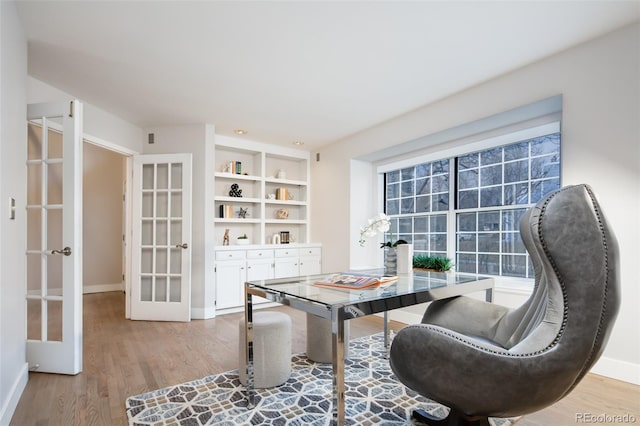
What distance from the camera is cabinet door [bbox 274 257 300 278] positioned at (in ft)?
16.6

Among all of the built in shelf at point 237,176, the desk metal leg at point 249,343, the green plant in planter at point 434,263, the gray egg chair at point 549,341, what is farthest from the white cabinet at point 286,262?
the gray egg chair at point 549,341

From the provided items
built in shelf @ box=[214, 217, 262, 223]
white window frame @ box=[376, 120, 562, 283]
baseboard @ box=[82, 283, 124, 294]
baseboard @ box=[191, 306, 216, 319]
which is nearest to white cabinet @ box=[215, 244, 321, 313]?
baseboard @ box=[191, 306, 216, 319]

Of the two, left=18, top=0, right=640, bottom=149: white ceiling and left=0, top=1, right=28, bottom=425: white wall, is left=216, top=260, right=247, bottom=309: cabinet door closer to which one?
left=18, top=0, right=640, bottom=149: white ceiling

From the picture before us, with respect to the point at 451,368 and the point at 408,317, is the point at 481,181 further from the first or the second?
the point at 451,368

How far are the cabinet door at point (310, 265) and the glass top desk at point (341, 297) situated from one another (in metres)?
2.96

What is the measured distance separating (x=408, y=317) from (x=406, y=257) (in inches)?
69.3

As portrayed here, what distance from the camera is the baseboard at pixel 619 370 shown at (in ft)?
7.63

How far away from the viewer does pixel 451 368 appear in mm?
1312

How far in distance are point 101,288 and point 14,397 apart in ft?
15.0

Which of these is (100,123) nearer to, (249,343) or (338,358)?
(249,343)

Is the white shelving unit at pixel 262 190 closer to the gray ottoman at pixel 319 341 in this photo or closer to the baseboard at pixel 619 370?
the gray ottoman at pixel 319 341

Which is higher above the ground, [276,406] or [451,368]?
[451,368]

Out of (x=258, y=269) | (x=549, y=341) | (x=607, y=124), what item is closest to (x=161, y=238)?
(x=258, y=269)

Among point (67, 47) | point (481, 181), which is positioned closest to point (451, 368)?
point (481, 181)
